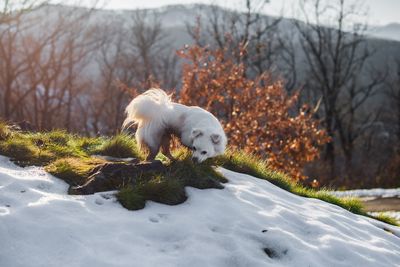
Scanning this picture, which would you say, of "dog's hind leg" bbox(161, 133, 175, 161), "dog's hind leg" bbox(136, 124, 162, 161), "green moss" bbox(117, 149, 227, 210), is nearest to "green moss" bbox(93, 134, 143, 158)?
"dog's hind leg" bbox(161, 133, 175, 161)

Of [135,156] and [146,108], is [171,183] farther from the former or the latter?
[135,156]

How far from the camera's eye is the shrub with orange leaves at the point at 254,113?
14.1m

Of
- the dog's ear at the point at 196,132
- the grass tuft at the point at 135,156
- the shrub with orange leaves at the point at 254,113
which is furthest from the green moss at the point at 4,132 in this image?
the shrub with orange leaves at the point at 254,113

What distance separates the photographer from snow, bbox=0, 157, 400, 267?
3438mm

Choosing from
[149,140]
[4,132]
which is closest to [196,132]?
[149,140]

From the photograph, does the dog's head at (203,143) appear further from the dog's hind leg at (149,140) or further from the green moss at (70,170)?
the green moss at (70,170)

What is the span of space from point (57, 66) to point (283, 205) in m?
26.6

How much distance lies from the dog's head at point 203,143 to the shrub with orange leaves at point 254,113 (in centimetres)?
773

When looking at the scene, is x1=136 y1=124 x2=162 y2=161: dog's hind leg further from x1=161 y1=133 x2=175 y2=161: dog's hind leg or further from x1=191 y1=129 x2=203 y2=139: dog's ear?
x1=191 y1=129 x2=203 y2=139: dog's ear

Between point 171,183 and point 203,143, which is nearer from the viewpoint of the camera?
point 171,183

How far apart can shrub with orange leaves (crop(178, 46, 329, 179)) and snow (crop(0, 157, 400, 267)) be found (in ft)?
28.8

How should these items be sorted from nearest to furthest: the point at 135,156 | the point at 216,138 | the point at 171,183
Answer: the point at 171,183 → the point at 216,138 → the point at 135,156

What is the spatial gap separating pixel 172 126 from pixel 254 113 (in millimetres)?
8221

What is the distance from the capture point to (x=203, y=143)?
577cm
